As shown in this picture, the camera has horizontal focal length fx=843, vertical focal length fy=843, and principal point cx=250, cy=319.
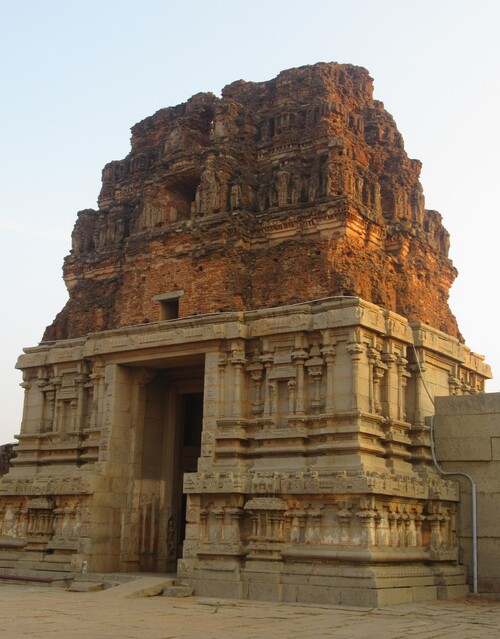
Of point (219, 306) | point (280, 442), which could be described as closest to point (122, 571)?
point (280, 442)

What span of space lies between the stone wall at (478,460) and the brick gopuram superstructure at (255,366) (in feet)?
1.51

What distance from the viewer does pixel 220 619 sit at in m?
14.6

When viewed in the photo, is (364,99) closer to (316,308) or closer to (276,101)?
(276,101)

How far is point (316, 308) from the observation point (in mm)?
20438

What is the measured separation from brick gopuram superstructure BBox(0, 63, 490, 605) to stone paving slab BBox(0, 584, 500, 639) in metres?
1.28

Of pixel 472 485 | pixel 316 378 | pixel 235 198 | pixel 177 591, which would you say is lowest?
pixel 177 591

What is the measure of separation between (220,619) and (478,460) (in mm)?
8969

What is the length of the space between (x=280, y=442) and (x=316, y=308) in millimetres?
3334

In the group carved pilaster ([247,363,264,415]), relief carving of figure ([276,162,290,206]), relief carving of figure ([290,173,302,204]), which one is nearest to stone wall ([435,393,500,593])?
carved pilaster ([247,363,264,415])

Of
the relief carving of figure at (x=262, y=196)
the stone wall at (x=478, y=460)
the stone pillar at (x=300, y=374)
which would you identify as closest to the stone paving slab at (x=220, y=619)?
the stone wall at (x=478, y=460)

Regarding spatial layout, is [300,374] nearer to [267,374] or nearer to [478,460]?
[267,374]

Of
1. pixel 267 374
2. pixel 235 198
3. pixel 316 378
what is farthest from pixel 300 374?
pixel 235 198

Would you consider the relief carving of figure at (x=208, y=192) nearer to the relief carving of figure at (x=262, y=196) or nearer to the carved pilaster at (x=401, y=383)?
the relief carving of figure at (x=262, y=196)

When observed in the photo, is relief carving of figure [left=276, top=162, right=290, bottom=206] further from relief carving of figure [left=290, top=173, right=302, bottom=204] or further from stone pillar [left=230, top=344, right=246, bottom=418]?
stone pillar [left=230, top=344, right=246, bottom=418]
